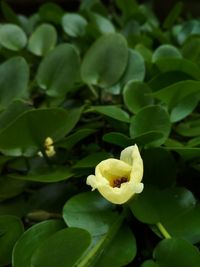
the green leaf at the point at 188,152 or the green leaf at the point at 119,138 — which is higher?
the green leaf at the point at 119,138

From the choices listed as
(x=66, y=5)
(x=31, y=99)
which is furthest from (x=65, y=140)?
(x=66, y=5)

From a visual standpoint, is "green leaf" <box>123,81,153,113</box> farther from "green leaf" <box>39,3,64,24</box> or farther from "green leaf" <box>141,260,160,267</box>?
"green leaf" <box>39,3,64,24</box>

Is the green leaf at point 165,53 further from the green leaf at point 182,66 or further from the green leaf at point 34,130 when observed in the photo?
the green leaf at point 34,130

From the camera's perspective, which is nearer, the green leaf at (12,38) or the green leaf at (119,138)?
the green leaf at (119,138)

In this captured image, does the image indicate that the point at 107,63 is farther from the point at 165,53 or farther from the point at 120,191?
the point at 120,191

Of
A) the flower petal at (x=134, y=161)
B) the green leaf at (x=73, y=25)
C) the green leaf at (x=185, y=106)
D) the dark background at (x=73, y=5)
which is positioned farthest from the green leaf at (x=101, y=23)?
the dark background at (x=73, y=5)

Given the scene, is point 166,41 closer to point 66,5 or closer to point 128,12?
point 128,12

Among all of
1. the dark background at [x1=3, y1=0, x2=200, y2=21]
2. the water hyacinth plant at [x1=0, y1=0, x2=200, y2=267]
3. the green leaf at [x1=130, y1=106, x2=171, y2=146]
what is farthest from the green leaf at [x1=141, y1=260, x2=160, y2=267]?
the dark background at [x1=3, y1=0, x2=200, y2=21]
